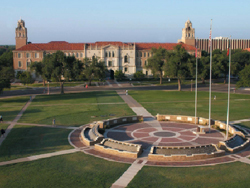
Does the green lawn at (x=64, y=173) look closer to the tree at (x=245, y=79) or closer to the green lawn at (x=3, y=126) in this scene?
the green lawn at (x=3, y=126)

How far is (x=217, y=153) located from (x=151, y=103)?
33.1m

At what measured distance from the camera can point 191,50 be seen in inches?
5005

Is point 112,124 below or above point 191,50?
below

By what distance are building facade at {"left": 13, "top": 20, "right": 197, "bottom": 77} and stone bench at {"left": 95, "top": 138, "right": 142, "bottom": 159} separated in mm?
92642

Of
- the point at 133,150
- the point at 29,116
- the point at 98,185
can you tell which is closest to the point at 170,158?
the point at 133,150

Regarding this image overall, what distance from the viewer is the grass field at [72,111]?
4411cm

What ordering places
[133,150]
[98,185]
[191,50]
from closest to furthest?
[98,185], [133,150], [191,50]

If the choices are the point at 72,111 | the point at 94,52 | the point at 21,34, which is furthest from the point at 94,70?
the point at 21,34

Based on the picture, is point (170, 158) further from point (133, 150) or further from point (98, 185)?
point (98, 185)

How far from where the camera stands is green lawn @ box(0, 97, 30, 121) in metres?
47.5

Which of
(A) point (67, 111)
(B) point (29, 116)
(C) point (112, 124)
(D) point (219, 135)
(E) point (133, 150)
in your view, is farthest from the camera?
(A) point (67, 111)

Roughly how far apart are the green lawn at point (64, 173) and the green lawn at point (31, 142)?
2.88 metres

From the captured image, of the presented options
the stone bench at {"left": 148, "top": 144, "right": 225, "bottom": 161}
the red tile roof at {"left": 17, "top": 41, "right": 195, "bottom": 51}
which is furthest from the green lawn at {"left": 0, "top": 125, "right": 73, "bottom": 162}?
the red tile roof at {"left": 17, "top": 41, "right": 195, "bottom": 51}

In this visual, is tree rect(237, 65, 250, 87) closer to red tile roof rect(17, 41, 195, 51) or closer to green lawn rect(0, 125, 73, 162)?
red tile roof rect(17, 41, 195, 51)
